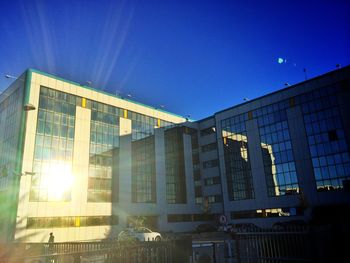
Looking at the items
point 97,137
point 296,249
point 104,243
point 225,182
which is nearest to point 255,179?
point 225,182

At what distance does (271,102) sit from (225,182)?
52.5 ft

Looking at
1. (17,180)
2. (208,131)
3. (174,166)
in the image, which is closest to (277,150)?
(208,131)

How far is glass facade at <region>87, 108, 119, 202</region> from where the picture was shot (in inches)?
1592

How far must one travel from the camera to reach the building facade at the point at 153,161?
3538 cm

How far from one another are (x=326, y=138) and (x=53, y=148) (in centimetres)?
3737

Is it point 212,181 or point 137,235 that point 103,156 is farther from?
point 212,181

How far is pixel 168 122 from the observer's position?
178 feet

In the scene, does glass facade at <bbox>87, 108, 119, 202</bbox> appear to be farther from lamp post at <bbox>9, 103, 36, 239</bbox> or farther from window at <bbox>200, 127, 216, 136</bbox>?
window at <bbox>200, 127, 216, 136</bbox>

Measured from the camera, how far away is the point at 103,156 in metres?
42.4

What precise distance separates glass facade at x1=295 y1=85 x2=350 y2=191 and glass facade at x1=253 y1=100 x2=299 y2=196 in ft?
10.3

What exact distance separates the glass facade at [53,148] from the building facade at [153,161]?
5.0 inches

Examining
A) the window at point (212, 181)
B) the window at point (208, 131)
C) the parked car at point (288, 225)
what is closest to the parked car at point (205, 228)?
the window at point (212, 181)

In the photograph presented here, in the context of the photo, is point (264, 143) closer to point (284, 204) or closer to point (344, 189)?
point (284, 204)

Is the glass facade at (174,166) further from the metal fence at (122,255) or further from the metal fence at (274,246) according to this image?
the metal fence at (122,255)
